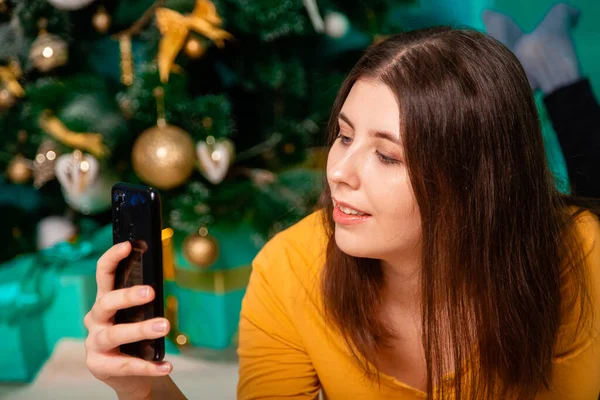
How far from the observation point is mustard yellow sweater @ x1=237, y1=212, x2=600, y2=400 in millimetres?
950

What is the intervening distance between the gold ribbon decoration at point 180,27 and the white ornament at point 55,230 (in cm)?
54

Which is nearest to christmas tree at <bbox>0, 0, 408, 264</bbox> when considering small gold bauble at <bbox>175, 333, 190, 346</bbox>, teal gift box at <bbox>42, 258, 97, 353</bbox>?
teal gift box at <bbox>42, 258, 97, 353</bbox>

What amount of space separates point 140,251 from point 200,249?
78 cm

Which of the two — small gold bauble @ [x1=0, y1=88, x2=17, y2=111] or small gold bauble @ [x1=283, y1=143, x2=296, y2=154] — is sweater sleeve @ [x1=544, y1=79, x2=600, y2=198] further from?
small gold bauble @ [x1=0, y1=88, x2=17, y2=111]

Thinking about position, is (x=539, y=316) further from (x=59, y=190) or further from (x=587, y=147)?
(x=59, y=190)

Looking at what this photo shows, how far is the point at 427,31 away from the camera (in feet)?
2.80

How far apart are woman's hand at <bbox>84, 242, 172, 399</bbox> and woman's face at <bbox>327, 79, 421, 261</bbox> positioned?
0.90 feet

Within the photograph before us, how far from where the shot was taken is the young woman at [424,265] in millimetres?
780

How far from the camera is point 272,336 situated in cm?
100

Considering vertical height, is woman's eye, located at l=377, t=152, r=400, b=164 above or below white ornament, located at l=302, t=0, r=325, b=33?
below

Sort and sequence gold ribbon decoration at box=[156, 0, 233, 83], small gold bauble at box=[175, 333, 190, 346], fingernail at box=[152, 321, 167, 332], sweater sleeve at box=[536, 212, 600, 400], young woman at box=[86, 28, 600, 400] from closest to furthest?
fingernail at box=[152, 321, 167, 332] < young woman at box=[86, 28, 600, 400] < sweater sleeve at box=[536, 212, 600, 400] < gold ribbon decoration at box=[156, 0, 233, 83] < small gold bauble at box=[175, 333, 190, 346]

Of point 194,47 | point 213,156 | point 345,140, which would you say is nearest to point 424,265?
point 345,140

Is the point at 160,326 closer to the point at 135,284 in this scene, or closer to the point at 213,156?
the point at 135,284

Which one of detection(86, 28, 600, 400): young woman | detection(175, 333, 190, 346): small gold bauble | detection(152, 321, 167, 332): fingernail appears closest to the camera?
detection(152, 321, 167, 332): fingernail
